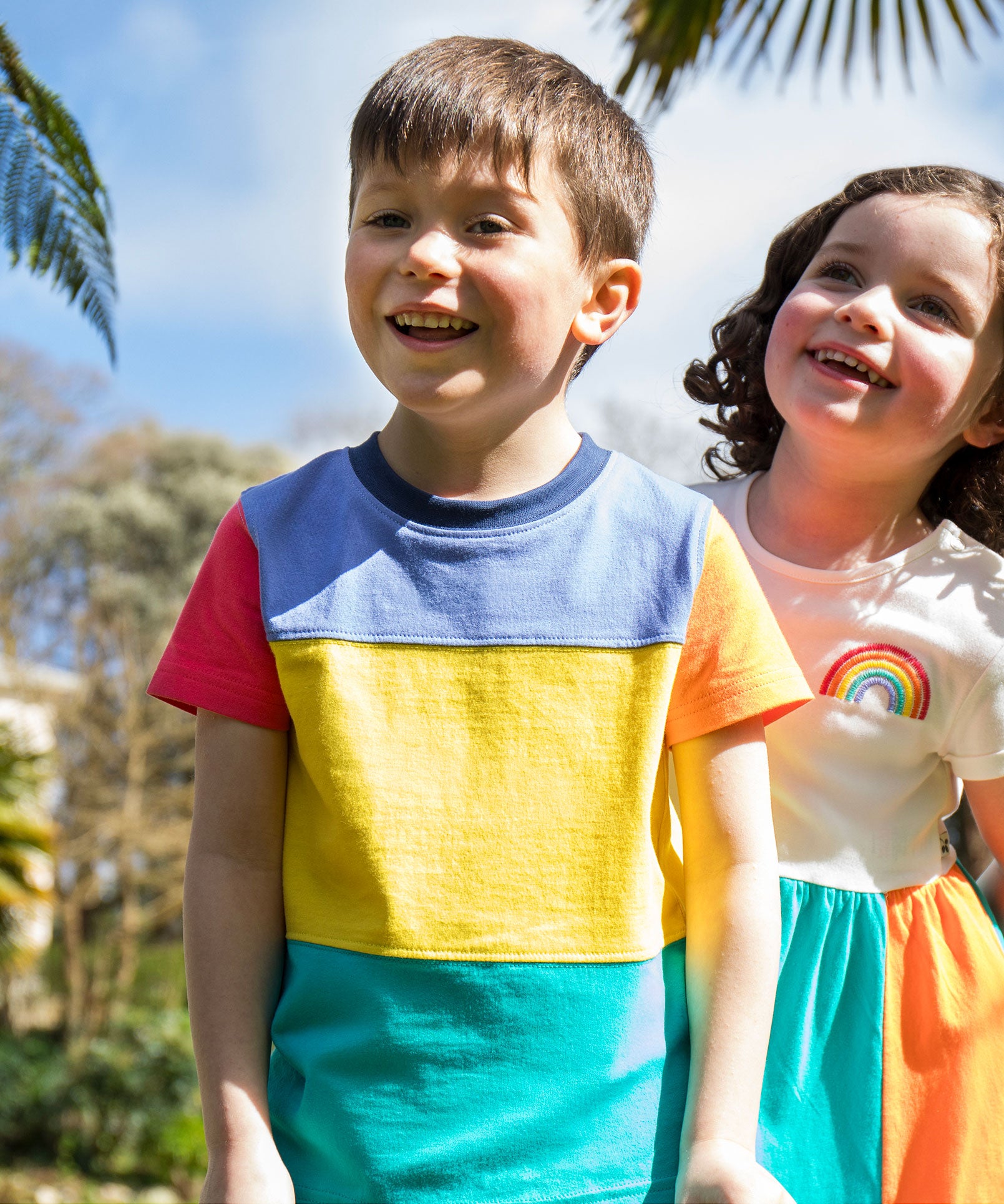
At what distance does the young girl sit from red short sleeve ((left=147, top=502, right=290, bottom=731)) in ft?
2.17

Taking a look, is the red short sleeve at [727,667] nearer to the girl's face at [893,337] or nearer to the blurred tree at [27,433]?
the girl's face at [893,337]

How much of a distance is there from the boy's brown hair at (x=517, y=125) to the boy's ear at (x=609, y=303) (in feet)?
0.06

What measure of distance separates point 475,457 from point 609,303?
26 cm

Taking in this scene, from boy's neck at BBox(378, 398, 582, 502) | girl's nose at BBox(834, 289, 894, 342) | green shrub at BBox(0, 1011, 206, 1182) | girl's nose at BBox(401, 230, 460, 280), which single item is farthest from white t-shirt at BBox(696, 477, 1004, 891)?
green shrub at BBox(0, 1011, 206, 1182)

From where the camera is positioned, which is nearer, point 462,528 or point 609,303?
point 462,528

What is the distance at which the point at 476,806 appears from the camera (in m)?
1.17

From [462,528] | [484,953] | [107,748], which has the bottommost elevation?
[107,748]

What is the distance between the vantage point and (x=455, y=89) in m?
1.21

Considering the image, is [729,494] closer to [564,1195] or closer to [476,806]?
[476,806]

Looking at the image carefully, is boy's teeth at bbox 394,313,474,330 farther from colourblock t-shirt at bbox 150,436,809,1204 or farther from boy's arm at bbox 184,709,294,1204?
boy's arm at bbox 184,709,294,1204

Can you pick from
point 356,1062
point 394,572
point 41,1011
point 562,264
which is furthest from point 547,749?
point 41,1011

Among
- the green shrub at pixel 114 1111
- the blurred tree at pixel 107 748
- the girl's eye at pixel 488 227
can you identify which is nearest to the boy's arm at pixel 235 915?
the girl's eye at pixel 488 227

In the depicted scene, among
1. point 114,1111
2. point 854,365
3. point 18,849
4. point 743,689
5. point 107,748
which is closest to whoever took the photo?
point 743,689

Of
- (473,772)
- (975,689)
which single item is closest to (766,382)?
(975,689)
